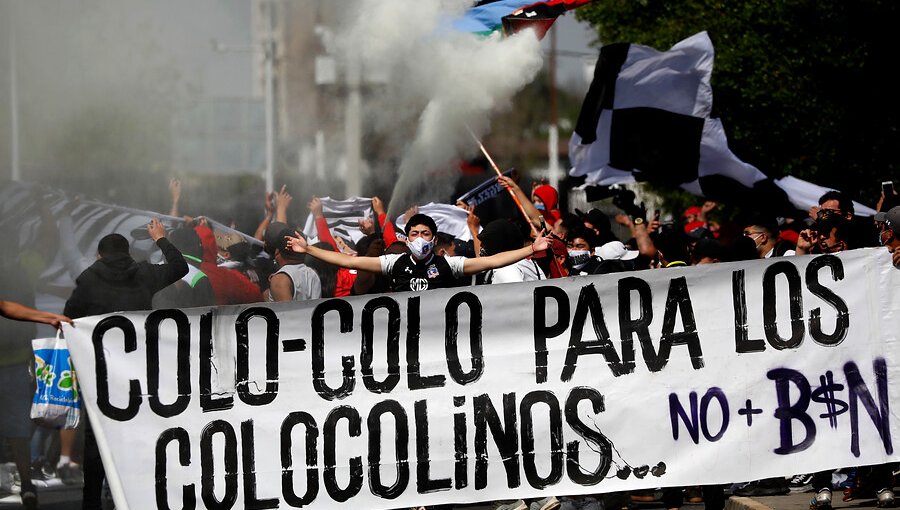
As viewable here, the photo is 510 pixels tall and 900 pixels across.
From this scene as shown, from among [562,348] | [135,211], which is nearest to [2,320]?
[135,211]

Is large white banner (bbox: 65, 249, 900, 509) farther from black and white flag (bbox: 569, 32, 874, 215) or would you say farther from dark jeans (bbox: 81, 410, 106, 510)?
black and white flag (bbox: 569, 32, 874, 215)

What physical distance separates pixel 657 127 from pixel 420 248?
4.24 meters

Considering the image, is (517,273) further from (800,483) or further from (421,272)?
(800,483)

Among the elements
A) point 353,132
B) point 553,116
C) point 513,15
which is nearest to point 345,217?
point 513,15

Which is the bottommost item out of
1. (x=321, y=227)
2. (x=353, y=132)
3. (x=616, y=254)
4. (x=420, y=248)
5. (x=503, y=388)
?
(x=503, y=388)

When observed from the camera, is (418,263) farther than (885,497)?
No

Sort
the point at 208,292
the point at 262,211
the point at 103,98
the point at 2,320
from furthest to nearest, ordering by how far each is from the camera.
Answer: the point at 262,211
the point at 103,98
the point at 2,320
the point at 208,292

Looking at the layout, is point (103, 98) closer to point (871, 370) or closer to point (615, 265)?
point (615, 265)

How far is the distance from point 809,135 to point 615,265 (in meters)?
9.42

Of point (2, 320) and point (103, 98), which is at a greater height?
point (103, 98)

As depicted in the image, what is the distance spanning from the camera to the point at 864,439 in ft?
22.8

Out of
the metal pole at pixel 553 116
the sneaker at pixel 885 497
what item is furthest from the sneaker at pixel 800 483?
the metal pole at pixel 553 116

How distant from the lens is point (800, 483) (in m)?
9.07

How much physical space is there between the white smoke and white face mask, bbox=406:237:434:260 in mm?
Answer: 3636
